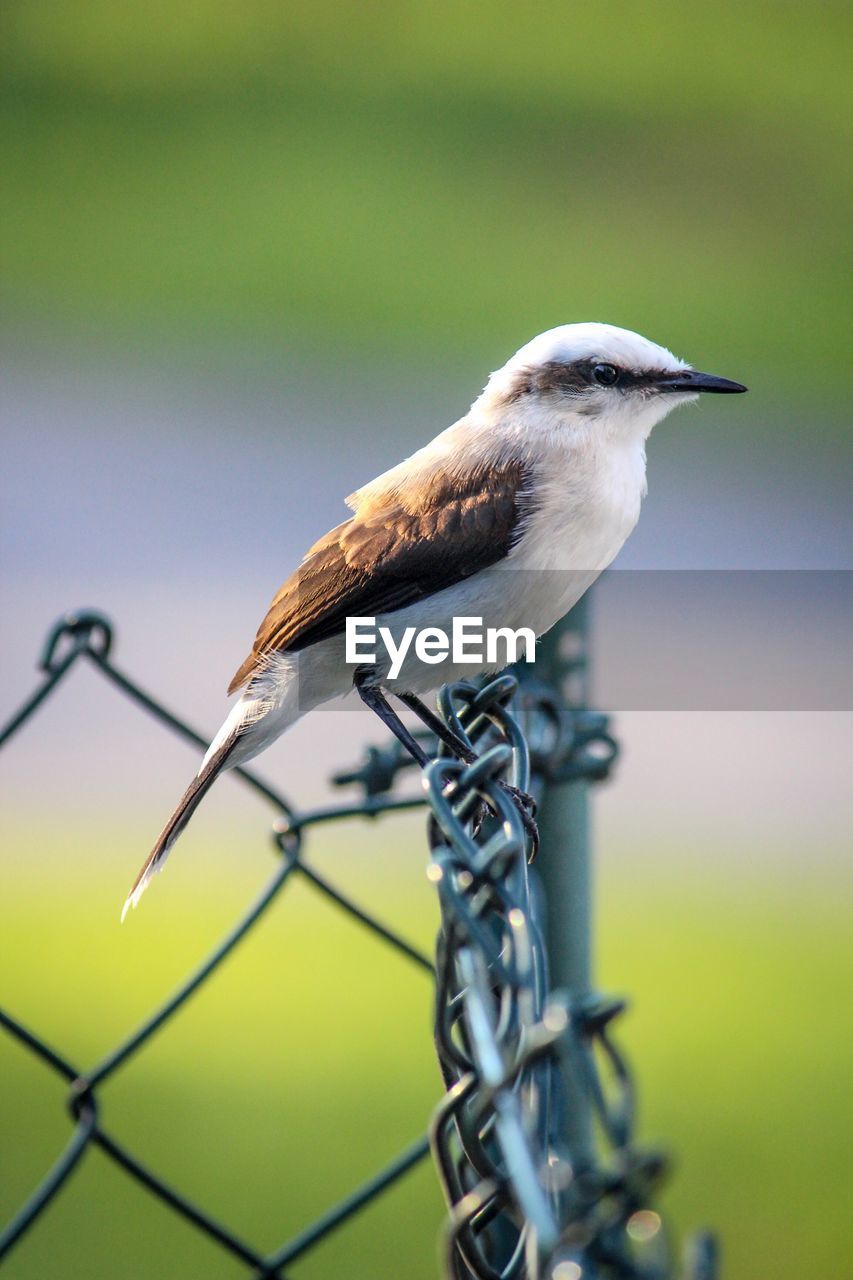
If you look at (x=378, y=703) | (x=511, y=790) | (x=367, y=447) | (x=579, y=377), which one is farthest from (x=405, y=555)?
(x=367, y=447)

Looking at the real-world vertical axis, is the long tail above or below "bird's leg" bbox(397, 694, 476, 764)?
below

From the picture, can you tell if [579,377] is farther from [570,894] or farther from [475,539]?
[570,894]

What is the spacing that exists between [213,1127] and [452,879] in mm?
3441

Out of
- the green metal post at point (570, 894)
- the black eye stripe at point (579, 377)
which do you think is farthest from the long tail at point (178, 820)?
the black eye stripe at point (579, 377)

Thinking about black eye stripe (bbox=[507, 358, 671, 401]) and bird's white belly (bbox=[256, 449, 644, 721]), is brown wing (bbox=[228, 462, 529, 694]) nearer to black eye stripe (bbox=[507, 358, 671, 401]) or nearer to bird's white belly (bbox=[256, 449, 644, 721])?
bird's white belly (bbox=[256, 449, 644, 721])

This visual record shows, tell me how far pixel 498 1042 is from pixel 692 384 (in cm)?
184

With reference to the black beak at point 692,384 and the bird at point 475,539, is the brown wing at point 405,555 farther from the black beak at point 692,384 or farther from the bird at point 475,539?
the black beak at point 692,384

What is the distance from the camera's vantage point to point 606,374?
2781mm

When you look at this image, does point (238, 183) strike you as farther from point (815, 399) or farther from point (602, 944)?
point (602, 944)

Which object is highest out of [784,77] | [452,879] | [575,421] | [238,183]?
[784,77]

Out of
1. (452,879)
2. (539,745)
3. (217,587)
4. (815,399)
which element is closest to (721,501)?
(815,399)

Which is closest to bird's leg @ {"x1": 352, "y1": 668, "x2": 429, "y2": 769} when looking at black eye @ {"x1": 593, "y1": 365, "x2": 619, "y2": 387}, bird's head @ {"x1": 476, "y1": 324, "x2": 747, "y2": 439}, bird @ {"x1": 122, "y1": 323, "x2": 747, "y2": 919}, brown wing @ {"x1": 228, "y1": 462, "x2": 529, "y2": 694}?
bird @ {"x1": 122, "y1": 323, "x2": 747, "y2": 919}

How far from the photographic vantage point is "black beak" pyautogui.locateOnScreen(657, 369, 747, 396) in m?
2.73

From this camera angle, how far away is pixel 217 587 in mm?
7598
